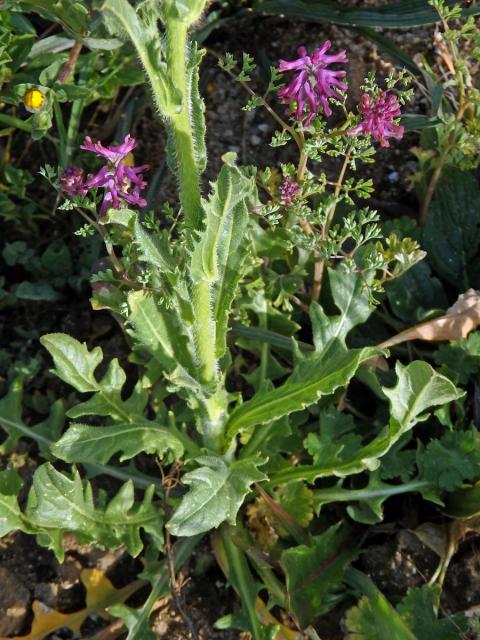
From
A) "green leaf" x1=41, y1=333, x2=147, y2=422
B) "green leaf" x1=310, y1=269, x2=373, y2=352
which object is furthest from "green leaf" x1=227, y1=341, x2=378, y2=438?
"green leaf" x1=41, y1=333, x2=147, y2=422

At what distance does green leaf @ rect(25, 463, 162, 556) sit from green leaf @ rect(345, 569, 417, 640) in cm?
61

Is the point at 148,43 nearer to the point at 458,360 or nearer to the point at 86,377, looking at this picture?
the point at 86,377

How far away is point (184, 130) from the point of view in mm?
1668

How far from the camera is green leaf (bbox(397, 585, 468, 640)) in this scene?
87.6 inches

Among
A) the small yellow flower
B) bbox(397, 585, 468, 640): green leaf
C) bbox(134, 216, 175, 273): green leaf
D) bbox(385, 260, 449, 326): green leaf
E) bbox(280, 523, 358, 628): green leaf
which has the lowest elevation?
bbox(397, 585, 468, 640): green leaf

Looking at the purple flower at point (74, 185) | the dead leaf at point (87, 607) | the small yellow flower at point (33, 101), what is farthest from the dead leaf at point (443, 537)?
the small yellow flower at point (33, 101)

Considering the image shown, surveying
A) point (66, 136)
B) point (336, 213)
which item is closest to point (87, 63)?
point (66, 136)

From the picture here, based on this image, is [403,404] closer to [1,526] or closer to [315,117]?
[315,117]

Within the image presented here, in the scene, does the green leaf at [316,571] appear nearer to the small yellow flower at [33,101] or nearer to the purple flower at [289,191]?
the purple flower at [289,191]

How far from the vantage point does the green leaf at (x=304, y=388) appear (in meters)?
2.12

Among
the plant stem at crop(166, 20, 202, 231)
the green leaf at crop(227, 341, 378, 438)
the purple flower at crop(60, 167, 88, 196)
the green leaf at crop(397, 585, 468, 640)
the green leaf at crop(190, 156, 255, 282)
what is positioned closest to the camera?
the plant stem at crop(166, 20, 202, 231)

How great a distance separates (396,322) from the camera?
273cm

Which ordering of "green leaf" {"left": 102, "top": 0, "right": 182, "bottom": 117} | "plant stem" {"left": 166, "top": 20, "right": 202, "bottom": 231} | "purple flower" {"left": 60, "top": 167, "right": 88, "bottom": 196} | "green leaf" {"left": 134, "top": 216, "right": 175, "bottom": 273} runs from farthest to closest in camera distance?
"purple flower" {"left": 60, "top": 167, "right": 88, "bottom": 196} → "green leaf" {"left": 134, "top": 216, "right": 175, "bottom": 273} → "plant stem" {"left": 166, "top": 20, "right": 202, "bottom": 231} → "green leaf" {"left": 102, "top": 0, "right": 182, "bottom": 117}

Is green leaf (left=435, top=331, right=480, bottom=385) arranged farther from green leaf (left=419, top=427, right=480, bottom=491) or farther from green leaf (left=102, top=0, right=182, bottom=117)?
green leaf (left=102, top=0, right=182, bottom=117)
